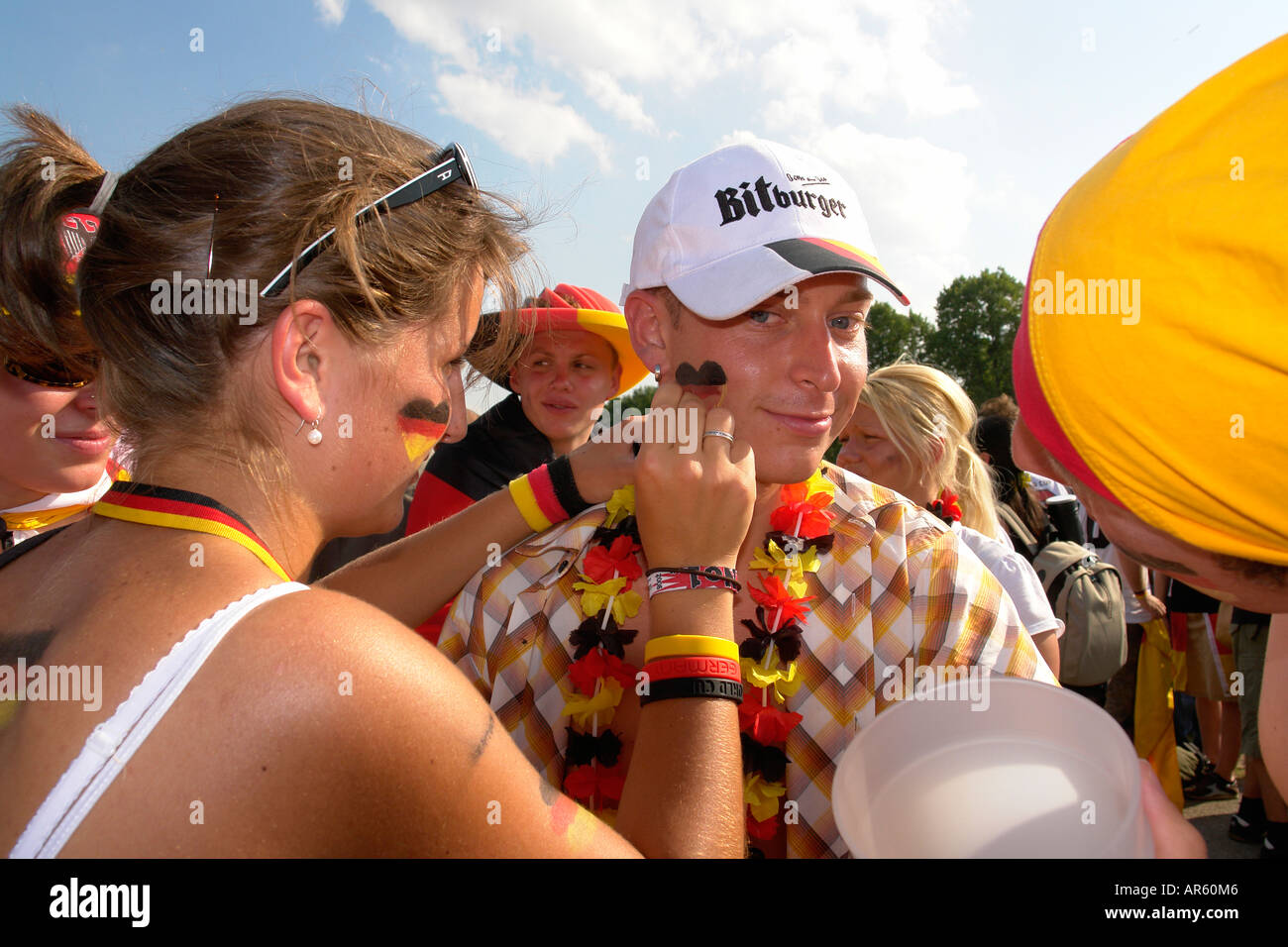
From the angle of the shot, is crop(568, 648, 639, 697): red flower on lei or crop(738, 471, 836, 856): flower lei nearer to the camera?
crop(738, 471, 836, 856): flower lei

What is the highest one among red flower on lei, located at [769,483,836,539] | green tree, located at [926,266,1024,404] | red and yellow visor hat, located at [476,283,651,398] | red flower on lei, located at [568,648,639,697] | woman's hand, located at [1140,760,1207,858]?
green tree, located at [926,266,1024,404]

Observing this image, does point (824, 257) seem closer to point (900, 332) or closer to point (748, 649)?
point (748, 649)

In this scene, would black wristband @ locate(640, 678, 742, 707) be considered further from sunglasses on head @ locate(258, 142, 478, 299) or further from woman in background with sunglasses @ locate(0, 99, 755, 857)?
sunglasses on head @ locate(258, 142, 478, 299)

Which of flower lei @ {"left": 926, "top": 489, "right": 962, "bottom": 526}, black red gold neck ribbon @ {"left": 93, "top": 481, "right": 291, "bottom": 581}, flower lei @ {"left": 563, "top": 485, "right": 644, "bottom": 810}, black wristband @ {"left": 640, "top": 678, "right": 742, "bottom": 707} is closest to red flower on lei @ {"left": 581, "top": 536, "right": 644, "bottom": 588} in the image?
flower lei @ {"left": 563, "top": 485, "right": 644, "bottom": 810}

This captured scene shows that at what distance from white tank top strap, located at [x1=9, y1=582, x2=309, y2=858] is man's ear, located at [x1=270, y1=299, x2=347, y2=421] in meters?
0.46

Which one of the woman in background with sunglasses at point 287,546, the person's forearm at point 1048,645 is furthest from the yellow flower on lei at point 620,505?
the person's forearm at point 1048,645

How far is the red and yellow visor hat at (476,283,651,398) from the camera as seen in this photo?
4.05 metres

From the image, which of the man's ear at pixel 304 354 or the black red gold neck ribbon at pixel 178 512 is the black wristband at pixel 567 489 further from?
the black red gold neck ribbon at pixel 178 512

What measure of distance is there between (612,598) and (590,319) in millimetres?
2294

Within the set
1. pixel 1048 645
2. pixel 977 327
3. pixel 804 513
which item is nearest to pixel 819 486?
pixel 804 513

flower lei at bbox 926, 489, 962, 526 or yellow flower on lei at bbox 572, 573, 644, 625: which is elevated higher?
flower lei at bbox 926, 489, 962, 526

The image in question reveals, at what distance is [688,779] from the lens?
4.45ft
